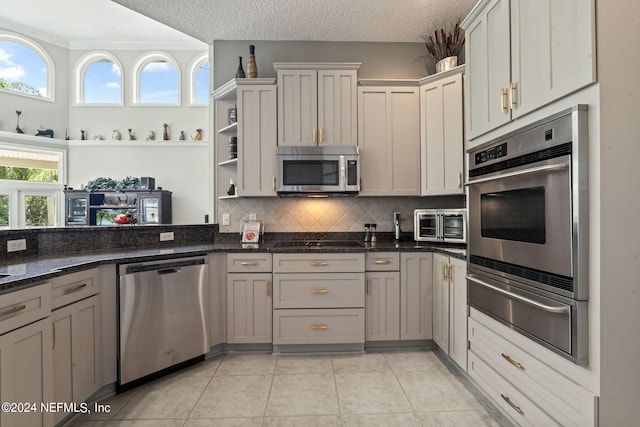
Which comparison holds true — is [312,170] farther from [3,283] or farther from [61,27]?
[61,27]

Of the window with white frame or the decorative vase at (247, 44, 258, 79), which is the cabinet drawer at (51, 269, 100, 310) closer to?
the decorative vase at (247, 44, 258, 79)

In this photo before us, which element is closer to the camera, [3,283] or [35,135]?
[3,283]

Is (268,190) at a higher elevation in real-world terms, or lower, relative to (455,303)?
higher

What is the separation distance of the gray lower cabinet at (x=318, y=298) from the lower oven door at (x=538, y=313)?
40.2 inches

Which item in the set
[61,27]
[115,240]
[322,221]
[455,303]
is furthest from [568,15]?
[61,27]

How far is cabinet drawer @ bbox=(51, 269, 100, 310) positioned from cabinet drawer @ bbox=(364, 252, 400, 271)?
1.99 meters

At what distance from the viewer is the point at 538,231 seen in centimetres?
138

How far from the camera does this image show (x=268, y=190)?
9.79ft

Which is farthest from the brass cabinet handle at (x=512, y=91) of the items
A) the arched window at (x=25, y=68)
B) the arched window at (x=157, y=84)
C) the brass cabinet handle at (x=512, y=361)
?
the arched window at (x=25, y=68)

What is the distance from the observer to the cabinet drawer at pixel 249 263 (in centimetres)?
266

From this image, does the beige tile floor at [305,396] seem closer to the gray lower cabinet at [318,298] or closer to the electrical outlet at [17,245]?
the gray lower cabinet at [318,298]

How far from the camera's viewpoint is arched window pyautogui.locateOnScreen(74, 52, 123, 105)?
22.2ft

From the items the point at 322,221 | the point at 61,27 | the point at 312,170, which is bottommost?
the point at 322,221

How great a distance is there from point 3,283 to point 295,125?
7.56 ft
